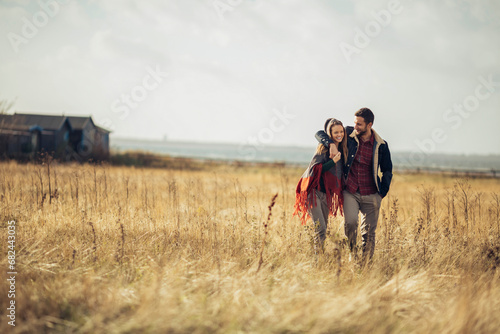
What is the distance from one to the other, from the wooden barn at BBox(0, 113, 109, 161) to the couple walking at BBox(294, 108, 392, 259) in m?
22.3

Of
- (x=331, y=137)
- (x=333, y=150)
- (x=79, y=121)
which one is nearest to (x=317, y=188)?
(x=333, y=150)

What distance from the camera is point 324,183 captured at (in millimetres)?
3762

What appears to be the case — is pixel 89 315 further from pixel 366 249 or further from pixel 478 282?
pixel 478 282

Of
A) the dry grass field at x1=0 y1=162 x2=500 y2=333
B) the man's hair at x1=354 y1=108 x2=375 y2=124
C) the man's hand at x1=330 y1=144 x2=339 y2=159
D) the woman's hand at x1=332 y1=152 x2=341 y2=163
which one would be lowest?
the dry grass field at x1=0 y1=162 x2=500 y2=333

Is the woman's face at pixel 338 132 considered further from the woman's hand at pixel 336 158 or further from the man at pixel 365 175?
the woman's hand at pixel 336 158

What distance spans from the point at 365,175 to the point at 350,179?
0.19 meters

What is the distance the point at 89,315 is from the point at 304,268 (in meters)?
2.23

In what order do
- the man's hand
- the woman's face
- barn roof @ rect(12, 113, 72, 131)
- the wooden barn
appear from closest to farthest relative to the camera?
the man's hand, the woman's face, the wooden barn, barn roof @ rect(12, 113, 72, 131)

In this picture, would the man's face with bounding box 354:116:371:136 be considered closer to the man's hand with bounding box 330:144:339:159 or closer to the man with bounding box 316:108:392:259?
the man with bounding box 316:108:392:259

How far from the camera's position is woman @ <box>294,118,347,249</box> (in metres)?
3.71

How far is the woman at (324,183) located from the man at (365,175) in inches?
3.8

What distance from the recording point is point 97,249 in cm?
381

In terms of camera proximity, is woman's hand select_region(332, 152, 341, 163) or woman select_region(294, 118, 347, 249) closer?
woman's hand select_region(332, 152, 341, 163)

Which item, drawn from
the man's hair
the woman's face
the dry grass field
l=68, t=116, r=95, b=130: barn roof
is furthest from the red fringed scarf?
l=68, t=116, r=95, b=130: barn roof
